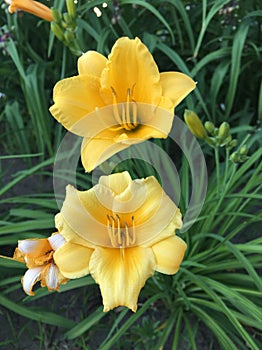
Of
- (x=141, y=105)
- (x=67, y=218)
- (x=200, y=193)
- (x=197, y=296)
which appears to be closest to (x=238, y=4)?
(x=200, y=193)

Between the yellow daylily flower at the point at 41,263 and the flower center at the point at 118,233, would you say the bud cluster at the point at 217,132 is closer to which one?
the flower center at the point at 118,233

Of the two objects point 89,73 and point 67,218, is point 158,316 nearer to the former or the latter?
point 67,218

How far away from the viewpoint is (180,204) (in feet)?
4.76

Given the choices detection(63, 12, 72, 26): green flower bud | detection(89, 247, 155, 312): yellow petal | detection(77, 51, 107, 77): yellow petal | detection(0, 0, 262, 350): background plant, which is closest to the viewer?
detection(89, 247, 155, 312): yellow petal

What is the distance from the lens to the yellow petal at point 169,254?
1.01 meters

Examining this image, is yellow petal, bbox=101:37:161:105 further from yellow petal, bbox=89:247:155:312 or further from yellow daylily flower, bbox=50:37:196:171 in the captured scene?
yellow petal, bbox=89:247:155:312

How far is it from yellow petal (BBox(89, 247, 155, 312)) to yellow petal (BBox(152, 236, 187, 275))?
0.01 m

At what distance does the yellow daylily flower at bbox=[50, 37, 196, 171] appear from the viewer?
1.06 meters

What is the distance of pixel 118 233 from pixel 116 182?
0.36 ft

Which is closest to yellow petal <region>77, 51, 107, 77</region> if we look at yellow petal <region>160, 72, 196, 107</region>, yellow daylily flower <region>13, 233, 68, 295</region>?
yellow petal <region>160, 72, 196, 107</region>

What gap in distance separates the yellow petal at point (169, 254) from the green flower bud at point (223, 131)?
11.8 inches

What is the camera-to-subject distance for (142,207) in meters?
1.05

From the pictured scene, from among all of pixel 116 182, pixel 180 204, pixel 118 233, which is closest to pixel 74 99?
pixel 116 182

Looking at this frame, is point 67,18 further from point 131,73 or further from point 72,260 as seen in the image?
point 72,260
